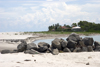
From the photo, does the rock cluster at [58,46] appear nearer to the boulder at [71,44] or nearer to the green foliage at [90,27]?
the boulder at [71,44]

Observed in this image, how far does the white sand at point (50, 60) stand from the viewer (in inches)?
303

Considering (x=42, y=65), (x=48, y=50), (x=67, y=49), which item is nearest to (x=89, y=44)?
(x=67, y=49)

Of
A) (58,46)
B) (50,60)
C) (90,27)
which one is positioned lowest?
(90,27)

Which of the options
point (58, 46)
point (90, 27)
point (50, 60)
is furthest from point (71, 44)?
point (90, 27)

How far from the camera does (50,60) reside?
888cm

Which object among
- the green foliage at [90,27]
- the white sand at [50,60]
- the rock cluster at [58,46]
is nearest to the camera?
the white sand at [50,60]

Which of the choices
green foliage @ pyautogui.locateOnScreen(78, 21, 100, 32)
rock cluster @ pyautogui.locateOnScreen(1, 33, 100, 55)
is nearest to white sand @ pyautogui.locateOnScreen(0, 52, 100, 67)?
rock cluster @ pyautogui.locateOnScreen(1, 33, 100, 55)

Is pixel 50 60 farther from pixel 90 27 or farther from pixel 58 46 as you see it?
pixel 90 27

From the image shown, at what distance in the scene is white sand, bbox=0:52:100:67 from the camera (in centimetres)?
770

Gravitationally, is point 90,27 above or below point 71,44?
below

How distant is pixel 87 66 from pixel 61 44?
4.82 m

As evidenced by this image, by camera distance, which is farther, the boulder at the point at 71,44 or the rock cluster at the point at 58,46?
the boulder at the point at 71,44

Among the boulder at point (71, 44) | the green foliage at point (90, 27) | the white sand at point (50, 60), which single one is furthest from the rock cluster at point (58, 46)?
the green foliage at point (90, 27)

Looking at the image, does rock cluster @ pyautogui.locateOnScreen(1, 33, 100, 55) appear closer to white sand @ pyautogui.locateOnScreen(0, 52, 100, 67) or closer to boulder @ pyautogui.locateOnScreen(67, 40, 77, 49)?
boulder @ pyautogui.locateOnScreen(67, 40, 77, 49)
